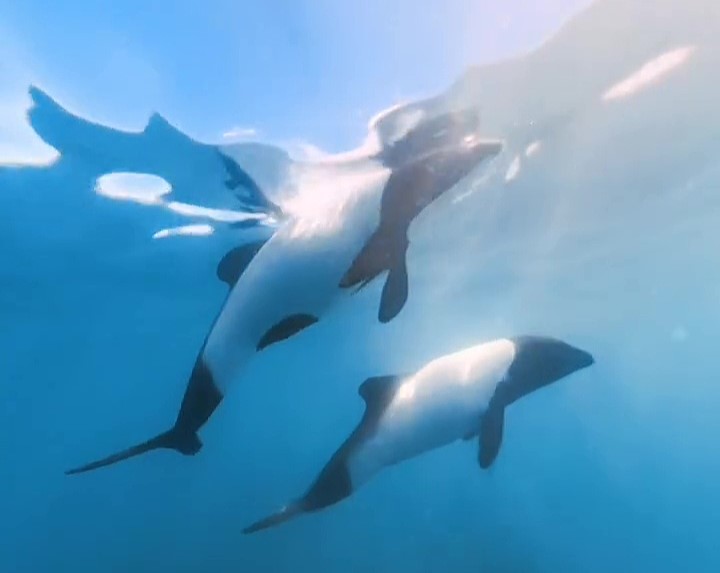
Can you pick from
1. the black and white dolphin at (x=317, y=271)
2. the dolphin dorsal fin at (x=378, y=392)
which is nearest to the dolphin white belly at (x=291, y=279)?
the black and white dolphin at (x=317, y=271)

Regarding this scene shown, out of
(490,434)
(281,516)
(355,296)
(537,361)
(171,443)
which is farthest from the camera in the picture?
(355,296)

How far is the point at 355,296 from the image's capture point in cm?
1805

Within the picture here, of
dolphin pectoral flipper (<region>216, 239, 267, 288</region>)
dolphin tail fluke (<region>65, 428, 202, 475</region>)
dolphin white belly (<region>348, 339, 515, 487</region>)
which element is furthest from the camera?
dolphin white belly (<region>348, 339, 515, 487</region>)

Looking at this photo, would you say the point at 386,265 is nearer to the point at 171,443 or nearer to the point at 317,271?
the point at 317,271

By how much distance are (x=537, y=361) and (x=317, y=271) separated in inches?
209

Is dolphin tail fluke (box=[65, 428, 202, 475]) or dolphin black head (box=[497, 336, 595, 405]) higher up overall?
dolphin black head (box=[497, 336, 595, 405])

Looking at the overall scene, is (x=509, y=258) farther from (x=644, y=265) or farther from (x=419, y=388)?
(x=419, y=388)

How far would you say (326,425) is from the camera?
67062 millimetres

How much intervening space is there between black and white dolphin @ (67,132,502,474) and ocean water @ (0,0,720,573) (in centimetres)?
71

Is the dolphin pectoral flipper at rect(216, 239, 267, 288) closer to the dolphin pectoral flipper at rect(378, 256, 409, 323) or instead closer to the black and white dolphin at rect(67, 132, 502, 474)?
the black and white dolphin at rect(67, 132, 502, 474)

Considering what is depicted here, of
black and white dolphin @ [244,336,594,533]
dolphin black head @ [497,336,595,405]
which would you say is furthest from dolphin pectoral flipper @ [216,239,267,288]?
dolphin black head @ [497,336,595,405]

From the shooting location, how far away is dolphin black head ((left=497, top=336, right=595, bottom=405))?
1169cm

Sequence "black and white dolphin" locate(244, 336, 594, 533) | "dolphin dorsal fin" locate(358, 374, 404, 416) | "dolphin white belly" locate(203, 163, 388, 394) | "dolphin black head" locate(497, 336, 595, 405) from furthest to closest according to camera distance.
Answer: "dolphin black head" locate(497, 336, 595, 405) < "dolphin dorsal fin" locate(358, 374, 404, 416) < "black and white dolphin" locate(244, 336, 594, 533) < "dolphin white belly" locate(203, 163, 388, 394)

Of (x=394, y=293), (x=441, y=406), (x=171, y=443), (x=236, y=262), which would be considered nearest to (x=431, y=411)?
(x=441, y=406)
